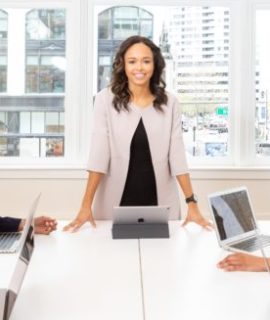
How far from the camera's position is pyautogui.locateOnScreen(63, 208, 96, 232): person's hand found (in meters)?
1.90

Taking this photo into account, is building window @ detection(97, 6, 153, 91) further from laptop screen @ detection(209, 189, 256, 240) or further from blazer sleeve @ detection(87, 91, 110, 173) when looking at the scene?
laptop screen @ detection(209, 189, 256, 240)

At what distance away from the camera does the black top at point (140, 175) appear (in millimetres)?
2092

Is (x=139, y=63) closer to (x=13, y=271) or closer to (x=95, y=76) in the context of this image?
(x=13, y=271)

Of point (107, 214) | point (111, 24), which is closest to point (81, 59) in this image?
point (111, 24)

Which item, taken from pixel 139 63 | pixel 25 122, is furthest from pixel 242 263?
pixel 25 122

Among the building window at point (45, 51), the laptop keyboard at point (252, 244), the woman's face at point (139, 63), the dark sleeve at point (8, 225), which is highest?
the building window at point (45, 51)

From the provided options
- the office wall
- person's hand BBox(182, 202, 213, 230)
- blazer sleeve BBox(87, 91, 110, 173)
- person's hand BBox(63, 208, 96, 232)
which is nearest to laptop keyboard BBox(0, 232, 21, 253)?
person's hand BBox(63, 208, 96, 232)

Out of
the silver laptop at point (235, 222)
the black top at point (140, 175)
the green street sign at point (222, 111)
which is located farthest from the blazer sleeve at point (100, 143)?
the green street sign at point (222, 111)

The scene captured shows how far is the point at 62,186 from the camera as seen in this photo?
A: 3400mm

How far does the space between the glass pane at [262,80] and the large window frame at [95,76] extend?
0.05 meters

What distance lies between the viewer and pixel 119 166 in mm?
2105

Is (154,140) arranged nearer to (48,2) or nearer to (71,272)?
(71,272)

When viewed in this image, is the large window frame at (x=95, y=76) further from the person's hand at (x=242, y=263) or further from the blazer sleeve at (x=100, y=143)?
the person's hand at (x=242, y=263)

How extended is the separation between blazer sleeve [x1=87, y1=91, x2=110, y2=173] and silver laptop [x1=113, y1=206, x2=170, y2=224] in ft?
1.11
